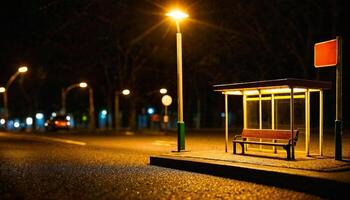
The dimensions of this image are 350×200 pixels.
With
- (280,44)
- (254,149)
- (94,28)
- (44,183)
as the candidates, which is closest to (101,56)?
(94,28)

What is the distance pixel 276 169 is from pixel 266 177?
404 mm

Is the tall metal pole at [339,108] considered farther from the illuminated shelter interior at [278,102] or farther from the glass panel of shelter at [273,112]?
the glass panel of shelter at [273,112]

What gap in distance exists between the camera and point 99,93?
6769 centimetres

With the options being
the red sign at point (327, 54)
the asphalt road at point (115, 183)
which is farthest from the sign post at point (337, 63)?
the asphalt road at point (115, 183)

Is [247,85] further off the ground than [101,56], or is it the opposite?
[101,56]

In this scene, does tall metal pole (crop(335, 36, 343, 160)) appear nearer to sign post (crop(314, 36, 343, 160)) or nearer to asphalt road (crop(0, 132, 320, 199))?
sign post (crop(314, 36, 343, 160))

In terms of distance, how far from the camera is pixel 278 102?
60.1 feet

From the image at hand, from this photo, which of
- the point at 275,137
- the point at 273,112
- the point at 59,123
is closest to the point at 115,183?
the point at 275,137

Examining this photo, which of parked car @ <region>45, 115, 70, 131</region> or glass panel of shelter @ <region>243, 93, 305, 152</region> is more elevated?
glass panel of shelter @ <region>243, 93, 305, 152</region>

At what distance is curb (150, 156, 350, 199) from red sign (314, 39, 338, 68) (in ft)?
13.4

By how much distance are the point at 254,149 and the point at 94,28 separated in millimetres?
29681

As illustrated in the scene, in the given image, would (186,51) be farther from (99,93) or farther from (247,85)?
(247,85)

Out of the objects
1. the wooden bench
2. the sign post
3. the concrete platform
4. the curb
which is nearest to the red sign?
the sign post

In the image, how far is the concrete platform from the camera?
11.3 metres
